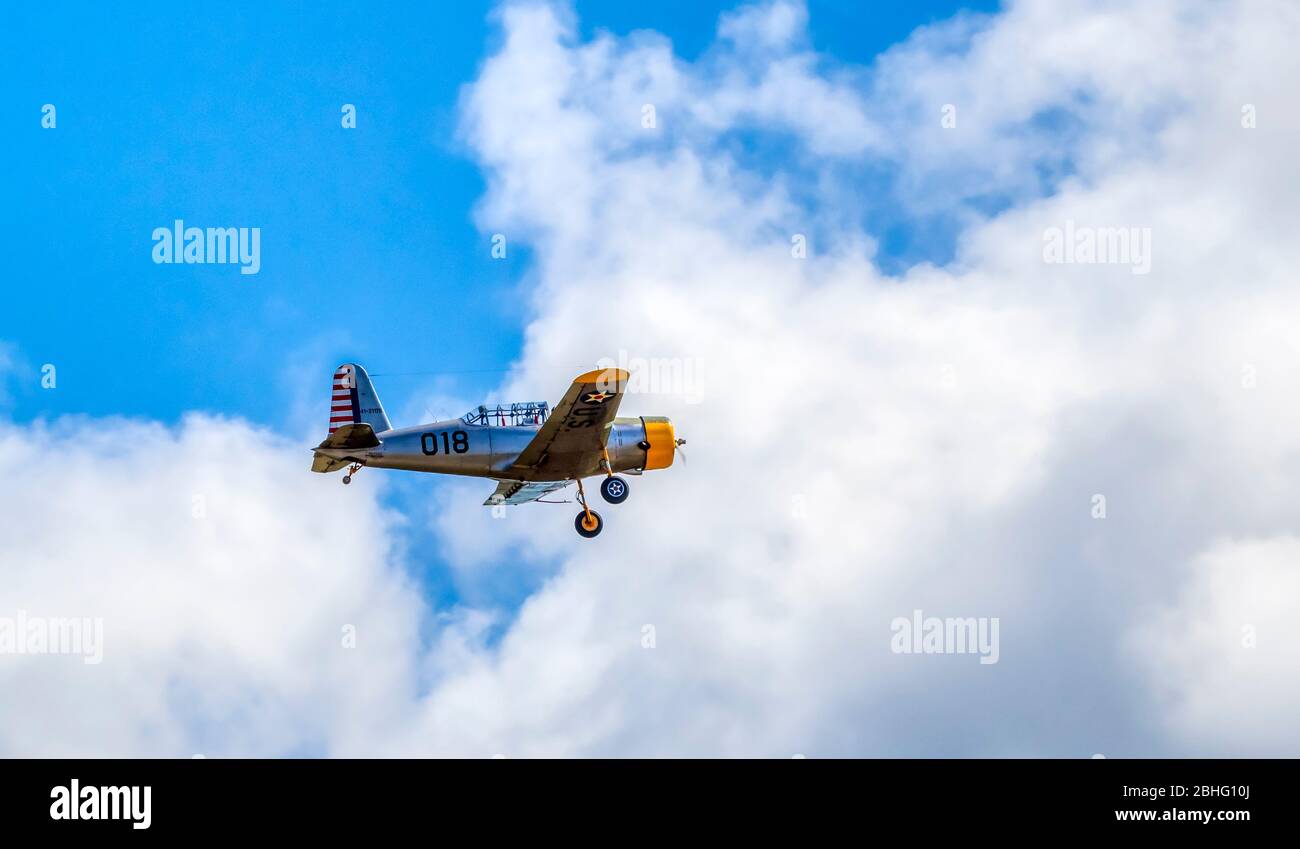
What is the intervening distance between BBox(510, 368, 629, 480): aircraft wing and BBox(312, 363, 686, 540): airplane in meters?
0.03

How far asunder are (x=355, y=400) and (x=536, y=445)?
260 inches

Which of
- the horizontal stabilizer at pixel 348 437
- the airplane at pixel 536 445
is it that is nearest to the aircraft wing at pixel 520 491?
the airplane at pixel 536 445

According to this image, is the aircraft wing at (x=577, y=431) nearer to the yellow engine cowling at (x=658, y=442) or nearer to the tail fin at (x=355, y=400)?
the yellow engine cowling at (x=658, y=442)

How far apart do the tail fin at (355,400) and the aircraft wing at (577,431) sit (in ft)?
17.4

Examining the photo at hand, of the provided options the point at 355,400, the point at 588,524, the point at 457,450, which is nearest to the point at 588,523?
the point at 588,524

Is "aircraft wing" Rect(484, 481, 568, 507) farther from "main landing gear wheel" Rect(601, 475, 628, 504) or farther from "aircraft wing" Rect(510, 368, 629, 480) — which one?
"main landing gear wheel" Rect(601, 475, 628, 504)

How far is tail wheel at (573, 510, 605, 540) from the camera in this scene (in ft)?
149

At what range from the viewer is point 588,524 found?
45594 millimetres

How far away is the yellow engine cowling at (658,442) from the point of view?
46.3 m
